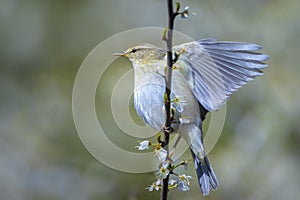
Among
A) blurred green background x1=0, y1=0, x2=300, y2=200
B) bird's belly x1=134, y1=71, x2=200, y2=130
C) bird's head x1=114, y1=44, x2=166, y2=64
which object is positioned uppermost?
bird's head x1=114, y1=44, x2=166, y2=64

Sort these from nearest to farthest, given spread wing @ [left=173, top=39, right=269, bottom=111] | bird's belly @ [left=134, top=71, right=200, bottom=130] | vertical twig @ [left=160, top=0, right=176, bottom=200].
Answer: vertical twig @ [left=160, top=0, right=176, bottom=200]
spread wing @ [left=173, top=39, right=269, bottom=111]
bird's belly @ [left=134, top=71, right=200, bottom=130]

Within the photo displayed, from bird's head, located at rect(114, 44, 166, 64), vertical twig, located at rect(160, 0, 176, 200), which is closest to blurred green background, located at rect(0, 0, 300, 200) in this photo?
bird's head, located at rect(114, 44, 166, 64)

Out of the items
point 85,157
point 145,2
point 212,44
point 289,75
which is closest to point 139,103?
point 212,44

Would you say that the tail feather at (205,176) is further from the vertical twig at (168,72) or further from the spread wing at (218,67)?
the vertical twig at (168,72)

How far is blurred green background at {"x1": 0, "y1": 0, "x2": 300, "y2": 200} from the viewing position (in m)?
5.21

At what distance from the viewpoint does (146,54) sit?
9.55ft

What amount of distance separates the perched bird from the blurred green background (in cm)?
226

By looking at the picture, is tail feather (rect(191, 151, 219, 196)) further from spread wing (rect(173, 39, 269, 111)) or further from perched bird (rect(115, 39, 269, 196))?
spread wing (rect(173, 39, 269, 111))

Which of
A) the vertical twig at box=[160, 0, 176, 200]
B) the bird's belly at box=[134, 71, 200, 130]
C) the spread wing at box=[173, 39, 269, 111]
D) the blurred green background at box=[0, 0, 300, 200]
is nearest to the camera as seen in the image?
the vertical twig at box=[160, 0, 176, 200]

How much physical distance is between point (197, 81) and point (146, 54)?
51cm

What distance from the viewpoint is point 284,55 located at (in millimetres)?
5664

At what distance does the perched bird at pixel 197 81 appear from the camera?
90.4 inches

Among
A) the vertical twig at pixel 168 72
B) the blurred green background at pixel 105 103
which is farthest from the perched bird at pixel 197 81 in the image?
the blurred green background at pixel 105 103

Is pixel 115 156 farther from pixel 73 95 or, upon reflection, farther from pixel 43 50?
pixel 43 50
